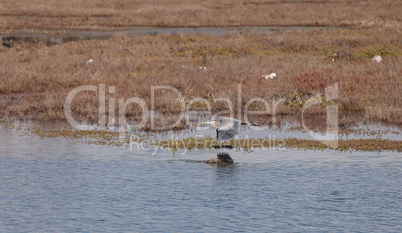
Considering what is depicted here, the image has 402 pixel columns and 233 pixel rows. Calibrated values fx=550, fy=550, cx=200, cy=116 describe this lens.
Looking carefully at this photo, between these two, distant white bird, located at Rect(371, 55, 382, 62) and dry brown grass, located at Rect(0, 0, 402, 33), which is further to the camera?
dry brown grass, located at Rect(0, 0, 402, 33)

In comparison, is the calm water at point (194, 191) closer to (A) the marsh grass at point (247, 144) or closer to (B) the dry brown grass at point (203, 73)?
(A) the marsh grass at point (247, 144)

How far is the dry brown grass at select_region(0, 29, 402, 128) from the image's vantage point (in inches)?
663

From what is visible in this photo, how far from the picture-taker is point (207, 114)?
54.6ft

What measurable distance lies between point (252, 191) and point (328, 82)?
31.7 ft

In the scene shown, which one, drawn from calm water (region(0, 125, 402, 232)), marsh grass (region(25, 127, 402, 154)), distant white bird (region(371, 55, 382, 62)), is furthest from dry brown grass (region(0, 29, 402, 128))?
calm water (region(0, 125, 402, 232))

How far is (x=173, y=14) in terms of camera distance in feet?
182

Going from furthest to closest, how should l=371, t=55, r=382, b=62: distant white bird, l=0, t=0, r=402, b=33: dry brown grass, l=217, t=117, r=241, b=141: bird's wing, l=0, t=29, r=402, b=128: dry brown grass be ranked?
l=0, t=0, r=402, b=33: dry brown grass, l=371, t=55, r=382, b=62: distant white bird, l=0, t=29, r=402, b=128: dry brown grass, l=217, t=117, r=241, b=141: bird's wing

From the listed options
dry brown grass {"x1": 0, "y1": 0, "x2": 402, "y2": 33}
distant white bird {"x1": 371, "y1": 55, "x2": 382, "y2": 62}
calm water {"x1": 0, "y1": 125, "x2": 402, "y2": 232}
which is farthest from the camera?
dry brown grass {"x1": 0, "y1": 0, "x2": 402, "y2": 33}

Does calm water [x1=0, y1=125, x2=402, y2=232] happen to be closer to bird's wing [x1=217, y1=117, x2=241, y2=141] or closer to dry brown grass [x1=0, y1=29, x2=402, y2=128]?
bird's wing [x1=217, y1=117, x2=241, y2=141]

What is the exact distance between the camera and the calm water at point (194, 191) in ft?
26.1

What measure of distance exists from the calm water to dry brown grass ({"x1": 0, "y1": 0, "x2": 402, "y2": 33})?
3199 cm

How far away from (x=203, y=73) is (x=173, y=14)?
118ft

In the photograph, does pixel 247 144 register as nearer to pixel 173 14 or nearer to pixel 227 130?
pixel 227 130

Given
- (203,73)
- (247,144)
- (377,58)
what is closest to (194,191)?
(247,144)
